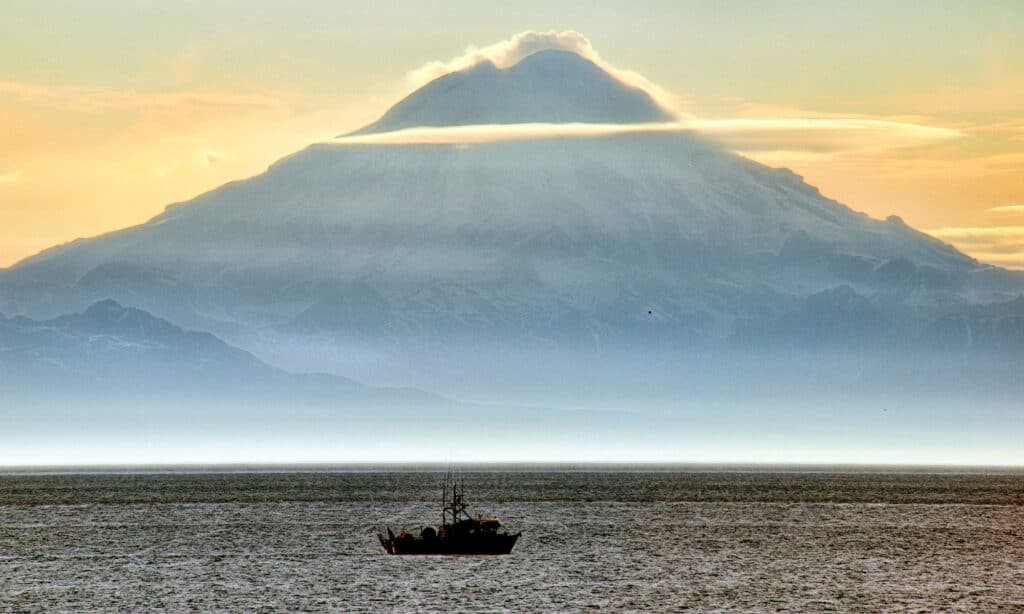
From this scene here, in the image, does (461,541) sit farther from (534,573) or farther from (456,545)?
(534,573)

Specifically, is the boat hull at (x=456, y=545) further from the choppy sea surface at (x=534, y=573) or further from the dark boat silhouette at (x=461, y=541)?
the choppy sea surface at (x=534, y=573)

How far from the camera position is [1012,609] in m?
115

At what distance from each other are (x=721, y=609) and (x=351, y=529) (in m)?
88.9

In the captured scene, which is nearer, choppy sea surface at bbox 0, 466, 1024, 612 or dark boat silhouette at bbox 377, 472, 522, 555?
choppy sea surface at bbox 0, 466, 1024, 612

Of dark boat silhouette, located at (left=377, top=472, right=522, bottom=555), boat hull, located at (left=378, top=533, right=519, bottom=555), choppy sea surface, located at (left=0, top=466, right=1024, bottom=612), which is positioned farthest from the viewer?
boat hull, located at (left=378, top=533, right=519, bottom=555)

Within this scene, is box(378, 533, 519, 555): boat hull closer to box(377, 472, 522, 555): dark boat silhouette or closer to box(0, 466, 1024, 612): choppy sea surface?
box(377, 472, 522, 555): dark boat silhouette

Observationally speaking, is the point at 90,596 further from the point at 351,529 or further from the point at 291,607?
the point at 351,529

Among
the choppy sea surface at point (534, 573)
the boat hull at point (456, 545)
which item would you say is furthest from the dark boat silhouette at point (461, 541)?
the choppy sea surface at point (534, 573)

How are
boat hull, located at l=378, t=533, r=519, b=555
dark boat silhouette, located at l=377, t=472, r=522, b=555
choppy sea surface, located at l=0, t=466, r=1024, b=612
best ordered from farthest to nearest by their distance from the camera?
boat hull, located at l=378, t=533, r=519, b=555, dark boat silhouette, located at l=377, t=472, r=522, b=555, choppy sea surface, located at l=0, t=466, r=1024, b=612

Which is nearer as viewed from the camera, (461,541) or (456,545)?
(456,545)

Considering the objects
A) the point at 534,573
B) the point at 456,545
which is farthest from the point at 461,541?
the point at 534,573

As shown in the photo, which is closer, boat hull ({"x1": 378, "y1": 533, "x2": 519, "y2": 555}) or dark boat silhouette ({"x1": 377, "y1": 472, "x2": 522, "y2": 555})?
dark boat silhouette ({"x1": 377, "y1": 472, "x2": 522, "y2": 555})

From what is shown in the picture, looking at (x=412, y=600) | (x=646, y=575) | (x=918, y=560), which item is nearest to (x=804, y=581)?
(x=646, y=575)

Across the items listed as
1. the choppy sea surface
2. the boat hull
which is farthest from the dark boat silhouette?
the choppy sea surface
